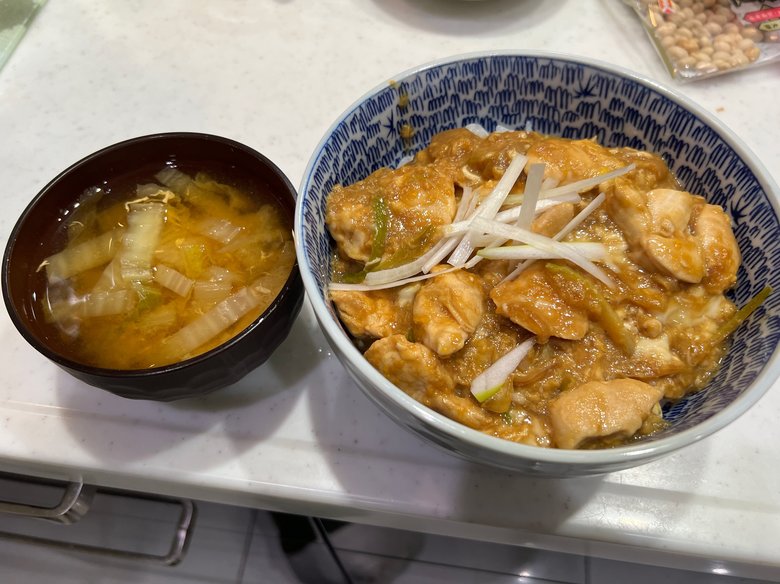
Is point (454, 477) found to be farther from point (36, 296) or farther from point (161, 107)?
point (161, 107)

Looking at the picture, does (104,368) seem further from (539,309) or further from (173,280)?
(539,309)

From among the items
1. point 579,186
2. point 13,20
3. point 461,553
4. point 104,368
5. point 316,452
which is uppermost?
point 13,20

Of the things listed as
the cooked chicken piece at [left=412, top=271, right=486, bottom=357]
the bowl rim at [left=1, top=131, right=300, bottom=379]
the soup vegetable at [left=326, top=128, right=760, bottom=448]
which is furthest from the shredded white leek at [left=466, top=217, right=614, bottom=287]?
the bowl rim at [left=1, top=131, right=300, bottom=379]

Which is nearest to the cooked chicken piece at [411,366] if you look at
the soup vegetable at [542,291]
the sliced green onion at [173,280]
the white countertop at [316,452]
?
the soup vegetable at [542,291]

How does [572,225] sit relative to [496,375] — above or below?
above

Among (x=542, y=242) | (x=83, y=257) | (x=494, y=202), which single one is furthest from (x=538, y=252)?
(x=83, y=257)

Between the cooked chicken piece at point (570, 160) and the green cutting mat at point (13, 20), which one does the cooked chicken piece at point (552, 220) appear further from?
the green cutting mat at point (13, 20)
